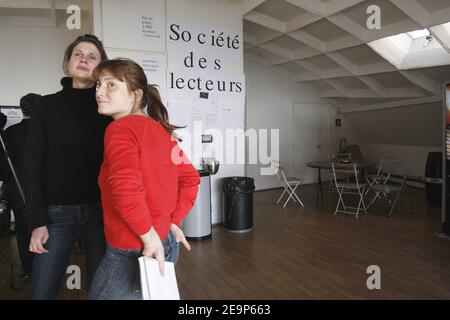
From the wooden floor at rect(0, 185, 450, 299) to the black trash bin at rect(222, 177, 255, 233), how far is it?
0.14 meters

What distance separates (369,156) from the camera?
30.4 ft

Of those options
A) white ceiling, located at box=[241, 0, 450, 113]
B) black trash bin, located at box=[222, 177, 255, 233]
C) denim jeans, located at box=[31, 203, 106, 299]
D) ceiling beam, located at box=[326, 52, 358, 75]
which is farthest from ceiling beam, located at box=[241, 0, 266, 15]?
denim jeans, located at box=[31, 203, 106, 299]

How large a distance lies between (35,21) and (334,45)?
4.78m

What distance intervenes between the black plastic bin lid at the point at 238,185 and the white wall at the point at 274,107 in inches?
123

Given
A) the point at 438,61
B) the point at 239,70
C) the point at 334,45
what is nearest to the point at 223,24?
the point at 239,70

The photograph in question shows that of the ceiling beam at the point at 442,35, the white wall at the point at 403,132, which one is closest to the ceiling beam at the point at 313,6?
the ceiling beam at the point at 442,35

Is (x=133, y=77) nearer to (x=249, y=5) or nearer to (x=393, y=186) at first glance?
(x=249, y=5)

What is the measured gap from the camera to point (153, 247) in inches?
44.3

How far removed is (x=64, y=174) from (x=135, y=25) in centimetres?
340

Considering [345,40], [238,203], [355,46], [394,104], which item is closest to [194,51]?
[238,203]

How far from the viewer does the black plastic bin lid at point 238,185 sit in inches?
183

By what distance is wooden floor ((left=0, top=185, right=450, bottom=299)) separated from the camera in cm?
298

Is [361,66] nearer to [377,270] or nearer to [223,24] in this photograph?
[223,24]

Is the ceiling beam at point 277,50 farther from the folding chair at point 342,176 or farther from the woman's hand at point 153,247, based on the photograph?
the woman's hand at point 153,247
